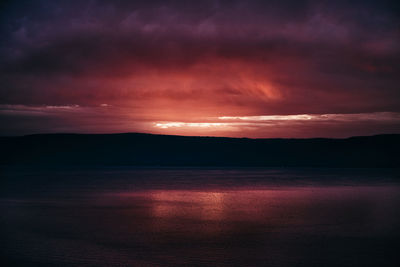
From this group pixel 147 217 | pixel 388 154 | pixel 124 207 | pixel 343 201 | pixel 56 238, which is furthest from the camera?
pixel 388 154

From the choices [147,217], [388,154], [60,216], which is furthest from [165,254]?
[388,154]

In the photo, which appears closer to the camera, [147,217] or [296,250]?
[296,250]

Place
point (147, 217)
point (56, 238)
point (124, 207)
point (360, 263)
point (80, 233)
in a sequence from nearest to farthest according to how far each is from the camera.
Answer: point (360, 263) < point (56, 238) < point (80, 233) < point (147, 217) < point (124, 207)

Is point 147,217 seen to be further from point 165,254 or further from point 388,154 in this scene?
point 388,154

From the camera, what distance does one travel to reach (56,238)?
1509 centimetres

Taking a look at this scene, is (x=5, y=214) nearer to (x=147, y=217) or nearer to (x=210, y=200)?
(x=147, y=217)

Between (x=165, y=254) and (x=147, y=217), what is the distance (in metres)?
8.03

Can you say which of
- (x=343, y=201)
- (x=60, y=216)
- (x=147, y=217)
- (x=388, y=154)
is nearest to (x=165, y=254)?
(x=147, y=217)

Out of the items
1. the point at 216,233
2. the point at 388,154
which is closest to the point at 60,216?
the point at 216,233

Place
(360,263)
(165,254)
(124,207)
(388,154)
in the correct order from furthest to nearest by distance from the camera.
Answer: (388,154)
(124,207)
(165,254)
(360,263)

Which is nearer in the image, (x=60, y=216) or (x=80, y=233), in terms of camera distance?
(x=80, y=233)

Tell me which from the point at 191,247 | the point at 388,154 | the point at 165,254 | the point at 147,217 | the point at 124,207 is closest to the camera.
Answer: the point at 165,254

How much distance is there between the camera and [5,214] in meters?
21.4

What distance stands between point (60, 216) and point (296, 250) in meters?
12.7
